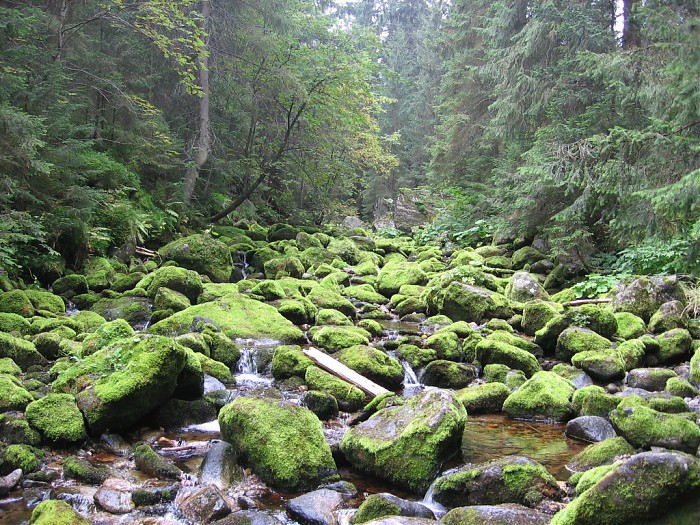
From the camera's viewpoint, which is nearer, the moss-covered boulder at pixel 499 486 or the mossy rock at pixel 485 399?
the moss-covered boulder at pixel 499 486

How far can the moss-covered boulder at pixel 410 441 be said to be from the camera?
4.80m

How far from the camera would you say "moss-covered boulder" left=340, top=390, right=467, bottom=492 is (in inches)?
189

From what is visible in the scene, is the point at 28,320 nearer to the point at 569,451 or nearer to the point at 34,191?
the point at 34,191

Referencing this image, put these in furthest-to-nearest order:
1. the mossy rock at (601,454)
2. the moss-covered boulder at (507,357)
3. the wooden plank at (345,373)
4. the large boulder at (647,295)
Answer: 1. the large boulder at (647,295)
2. the moss-covered boulder at (507,357)
3. the wooden plank at (345,373)
4. the mossy rock at (601,454)

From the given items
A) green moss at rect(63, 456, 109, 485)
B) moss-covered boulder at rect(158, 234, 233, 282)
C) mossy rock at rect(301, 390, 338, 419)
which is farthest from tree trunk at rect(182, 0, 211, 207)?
green moss at rect(63, 456, 109, 485)

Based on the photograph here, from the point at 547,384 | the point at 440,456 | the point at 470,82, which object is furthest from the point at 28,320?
the point at 470,82

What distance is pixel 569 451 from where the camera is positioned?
5621 mm

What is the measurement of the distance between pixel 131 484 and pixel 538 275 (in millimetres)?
11990

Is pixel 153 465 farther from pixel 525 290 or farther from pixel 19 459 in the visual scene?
pixel 525 290

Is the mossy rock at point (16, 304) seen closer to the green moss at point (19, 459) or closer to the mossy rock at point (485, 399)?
the green moss at point (19, 459)

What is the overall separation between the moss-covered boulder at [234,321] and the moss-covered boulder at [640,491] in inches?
264

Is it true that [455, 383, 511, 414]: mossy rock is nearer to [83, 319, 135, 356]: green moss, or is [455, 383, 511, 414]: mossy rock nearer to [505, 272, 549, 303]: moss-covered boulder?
[83, 319, 135, 356]: green moss

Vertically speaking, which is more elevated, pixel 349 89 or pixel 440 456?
pixel 349 89

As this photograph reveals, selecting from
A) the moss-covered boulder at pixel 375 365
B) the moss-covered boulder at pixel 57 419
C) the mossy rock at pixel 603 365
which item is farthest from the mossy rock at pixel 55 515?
the mossy rock at pixel 603 365
